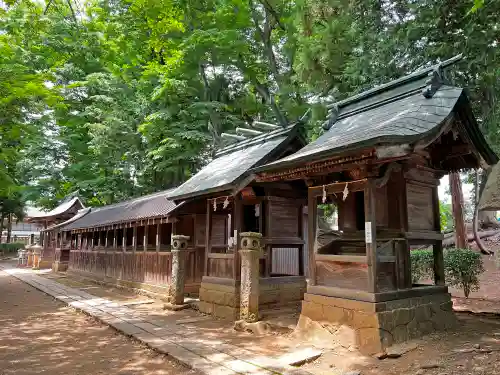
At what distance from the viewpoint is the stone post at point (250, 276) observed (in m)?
8.32

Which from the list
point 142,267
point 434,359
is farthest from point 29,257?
point 434,359

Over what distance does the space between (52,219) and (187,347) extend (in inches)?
1070

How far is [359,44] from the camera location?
1403 centimetres

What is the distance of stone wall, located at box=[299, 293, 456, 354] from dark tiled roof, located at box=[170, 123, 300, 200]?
A: 3.52m

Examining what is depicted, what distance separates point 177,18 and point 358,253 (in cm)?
2108

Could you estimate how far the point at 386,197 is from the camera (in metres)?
7.54

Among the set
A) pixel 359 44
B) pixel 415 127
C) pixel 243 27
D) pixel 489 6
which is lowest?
pixel 415 127

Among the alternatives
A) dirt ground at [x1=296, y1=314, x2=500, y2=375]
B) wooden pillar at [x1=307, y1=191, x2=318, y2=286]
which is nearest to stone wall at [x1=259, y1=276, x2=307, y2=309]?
wooden pillar at [x1=307, y1=191, x2=318, y2=286]

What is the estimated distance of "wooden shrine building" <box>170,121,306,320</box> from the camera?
945 cm

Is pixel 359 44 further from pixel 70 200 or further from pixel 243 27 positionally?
pixel 70 200

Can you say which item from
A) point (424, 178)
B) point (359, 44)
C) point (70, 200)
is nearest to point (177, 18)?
point (359, 44)

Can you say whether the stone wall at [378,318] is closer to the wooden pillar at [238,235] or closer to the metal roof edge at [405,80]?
the wooden pillar at [238,235]

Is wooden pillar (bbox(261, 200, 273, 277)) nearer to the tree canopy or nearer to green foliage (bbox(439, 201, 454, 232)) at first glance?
the tree canopy

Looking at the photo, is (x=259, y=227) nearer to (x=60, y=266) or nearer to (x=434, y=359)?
(x=434, y=359)
